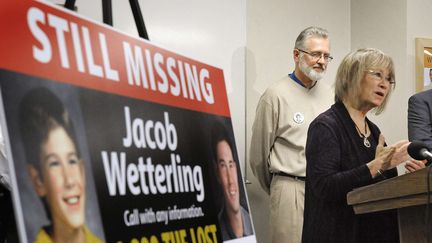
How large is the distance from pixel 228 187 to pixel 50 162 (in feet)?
2.43

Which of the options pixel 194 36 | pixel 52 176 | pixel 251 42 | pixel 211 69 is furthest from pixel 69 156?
pixel 251 42

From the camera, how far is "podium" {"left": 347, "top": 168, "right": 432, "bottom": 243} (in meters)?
1.80

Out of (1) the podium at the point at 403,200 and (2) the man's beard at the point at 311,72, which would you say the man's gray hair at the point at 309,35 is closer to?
(2) the man's beard at the point at 311,72

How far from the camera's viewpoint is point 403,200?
1.86m

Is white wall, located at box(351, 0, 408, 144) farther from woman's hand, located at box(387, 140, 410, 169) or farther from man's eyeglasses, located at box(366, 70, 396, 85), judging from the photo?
woman's hand, located at box(387, 140, 410, 169)

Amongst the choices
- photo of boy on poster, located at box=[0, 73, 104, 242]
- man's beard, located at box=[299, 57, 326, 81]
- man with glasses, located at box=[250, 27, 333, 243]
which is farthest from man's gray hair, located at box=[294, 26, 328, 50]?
photo of boy on poster, located at box=[0, 73, 104, 242]

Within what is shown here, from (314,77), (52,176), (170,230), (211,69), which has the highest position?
(314,77)

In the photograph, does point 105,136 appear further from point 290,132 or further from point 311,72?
point 311,72

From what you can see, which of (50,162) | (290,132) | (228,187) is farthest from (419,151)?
(290,132)

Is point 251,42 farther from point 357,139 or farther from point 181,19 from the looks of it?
point 357,139

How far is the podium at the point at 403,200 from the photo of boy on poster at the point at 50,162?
1.00 metres

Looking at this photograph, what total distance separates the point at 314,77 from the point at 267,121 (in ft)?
1.21

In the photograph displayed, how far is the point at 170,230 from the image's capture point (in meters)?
1.46

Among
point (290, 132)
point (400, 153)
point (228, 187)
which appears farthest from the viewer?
point (290, 132)
